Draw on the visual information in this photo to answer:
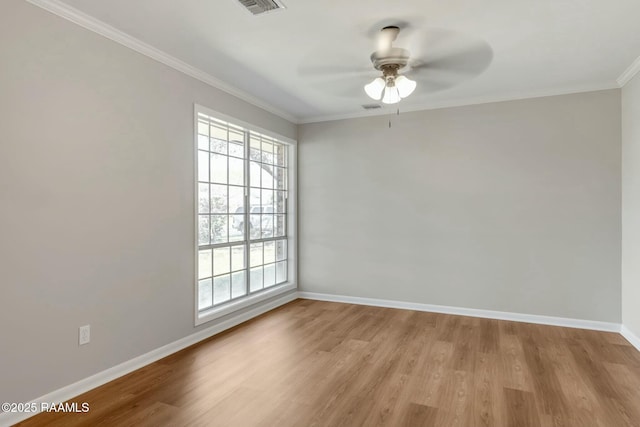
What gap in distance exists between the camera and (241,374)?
2801mm

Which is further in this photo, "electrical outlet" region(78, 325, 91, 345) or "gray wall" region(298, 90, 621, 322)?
"gray wall" region(298, 90, 621, 322)

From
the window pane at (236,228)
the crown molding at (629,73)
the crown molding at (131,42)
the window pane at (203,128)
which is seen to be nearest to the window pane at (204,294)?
the window pane at (236,228)

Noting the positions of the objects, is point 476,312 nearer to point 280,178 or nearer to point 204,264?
point 280,178

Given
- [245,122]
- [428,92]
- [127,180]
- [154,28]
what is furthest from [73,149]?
[428,92]

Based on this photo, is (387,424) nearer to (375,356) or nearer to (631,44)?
(375,356)

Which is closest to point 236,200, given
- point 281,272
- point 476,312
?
point 281,272

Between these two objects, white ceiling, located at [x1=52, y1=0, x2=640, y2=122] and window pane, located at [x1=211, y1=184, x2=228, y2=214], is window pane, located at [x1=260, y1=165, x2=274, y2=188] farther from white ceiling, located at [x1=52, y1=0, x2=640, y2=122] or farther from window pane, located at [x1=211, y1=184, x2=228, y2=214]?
white ceiling, located at [x1=52, y1=0, x2=640, y2=122]

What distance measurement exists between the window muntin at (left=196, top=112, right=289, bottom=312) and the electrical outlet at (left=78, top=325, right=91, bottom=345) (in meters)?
1.14

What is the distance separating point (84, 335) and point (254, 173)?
8.51 ft

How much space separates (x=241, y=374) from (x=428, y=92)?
3.58m

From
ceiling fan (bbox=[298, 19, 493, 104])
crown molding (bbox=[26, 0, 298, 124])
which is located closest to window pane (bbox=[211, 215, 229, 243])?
crown molding (bbox=[26, 0, 298, 124])

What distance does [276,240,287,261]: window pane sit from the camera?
5.16m

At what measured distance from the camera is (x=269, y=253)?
4938 millimetres

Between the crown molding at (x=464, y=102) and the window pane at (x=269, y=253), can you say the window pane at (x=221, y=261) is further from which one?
the crown molding at (x=464, y=102)
